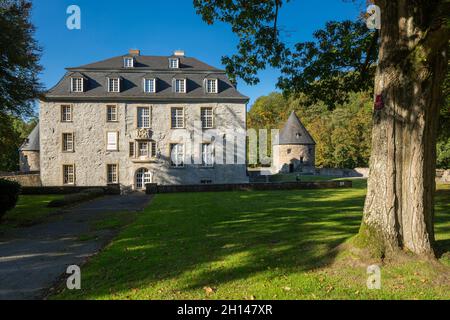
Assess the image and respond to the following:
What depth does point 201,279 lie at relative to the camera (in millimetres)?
5215

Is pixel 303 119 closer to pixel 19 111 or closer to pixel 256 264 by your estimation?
pixel 19 111

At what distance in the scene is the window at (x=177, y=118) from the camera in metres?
30.9

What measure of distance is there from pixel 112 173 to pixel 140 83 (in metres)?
9.29

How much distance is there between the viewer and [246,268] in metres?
5.73

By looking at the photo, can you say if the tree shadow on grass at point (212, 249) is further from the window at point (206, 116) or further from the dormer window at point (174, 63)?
the dormer window at point (174, 63)

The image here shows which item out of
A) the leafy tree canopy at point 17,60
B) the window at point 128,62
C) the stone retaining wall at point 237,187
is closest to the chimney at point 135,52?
the window at point 128,62

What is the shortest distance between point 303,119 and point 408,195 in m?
Answer: 63.9

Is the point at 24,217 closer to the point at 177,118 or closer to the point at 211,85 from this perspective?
the point at 177,118

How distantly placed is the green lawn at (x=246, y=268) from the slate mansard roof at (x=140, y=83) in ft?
74.5

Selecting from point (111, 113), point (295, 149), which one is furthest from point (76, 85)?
point (295, 149)

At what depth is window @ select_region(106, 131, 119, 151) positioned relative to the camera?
3042 cm

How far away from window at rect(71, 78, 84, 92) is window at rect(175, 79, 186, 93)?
902 centimetres
